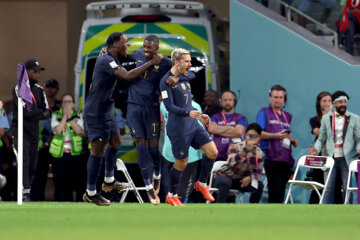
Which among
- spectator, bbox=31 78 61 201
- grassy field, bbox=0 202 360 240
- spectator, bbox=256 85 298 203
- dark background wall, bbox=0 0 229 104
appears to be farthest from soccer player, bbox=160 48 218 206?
dark background wall, bbox=0 0 229 104

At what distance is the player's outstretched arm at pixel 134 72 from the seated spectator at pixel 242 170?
3.36m

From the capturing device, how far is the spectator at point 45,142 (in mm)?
16031

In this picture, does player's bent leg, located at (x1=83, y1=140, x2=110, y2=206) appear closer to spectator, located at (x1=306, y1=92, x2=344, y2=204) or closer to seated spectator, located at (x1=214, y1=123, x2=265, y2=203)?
seated spectator, located at (x1=214, y1=123, x2=265, y2=203)

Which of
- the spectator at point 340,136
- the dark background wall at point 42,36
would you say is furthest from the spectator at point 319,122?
the dark background wall at point 42,36

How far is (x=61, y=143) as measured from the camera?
15695 mm

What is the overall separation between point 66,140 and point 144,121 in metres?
4.12

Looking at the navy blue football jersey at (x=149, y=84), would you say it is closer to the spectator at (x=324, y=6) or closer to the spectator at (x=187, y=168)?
the spectator at (x=187, y=168)

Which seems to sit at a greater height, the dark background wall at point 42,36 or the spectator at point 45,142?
the dark background wall at point 42,36

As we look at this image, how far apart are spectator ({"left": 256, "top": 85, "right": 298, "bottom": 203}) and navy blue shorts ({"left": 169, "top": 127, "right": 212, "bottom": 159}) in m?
3.37

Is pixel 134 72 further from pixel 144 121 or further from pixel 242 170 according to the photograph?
pixel 242 170

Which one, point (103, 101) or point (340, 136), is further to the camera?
point (340, 136)

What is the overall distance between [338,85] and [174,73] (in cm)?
561

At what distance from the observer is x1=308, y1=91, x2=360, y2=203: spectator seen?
14.4 meters

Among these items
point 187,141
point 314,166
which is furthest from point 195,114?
point 314,166
